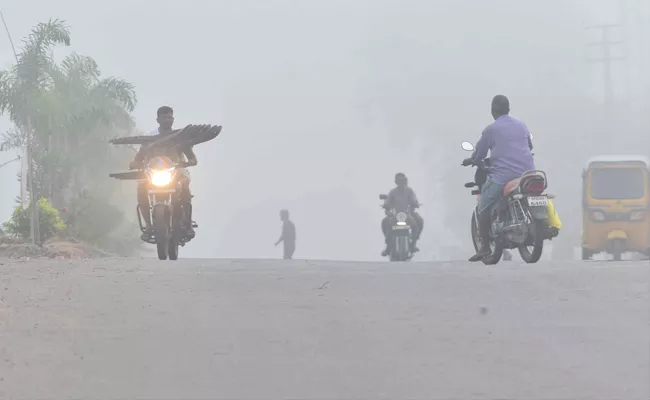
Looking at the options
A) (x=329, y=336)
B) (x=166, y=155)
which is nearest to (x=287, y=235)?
(x=166, y=155)

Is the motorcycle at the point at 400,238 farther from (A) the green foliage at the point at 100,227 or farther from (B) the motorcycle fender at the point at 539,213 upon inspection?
(A) the green foliage at the point at 100,227

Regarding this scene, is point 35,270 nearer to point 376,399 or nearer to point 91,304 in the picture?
point 91,304

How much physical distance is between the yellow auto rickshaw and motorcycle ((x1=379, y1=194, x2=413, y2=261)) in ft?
21.3

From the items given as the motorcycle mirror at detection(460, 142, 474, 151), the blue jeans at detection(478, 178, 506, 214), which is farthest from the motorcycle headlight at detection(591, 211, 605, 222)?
the motorcycle mirror at detection(460, 142, 474, 151)

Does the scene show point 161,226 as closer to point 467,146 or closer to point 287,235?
point 467,146

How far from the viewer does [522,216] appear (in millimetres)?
A: 12750

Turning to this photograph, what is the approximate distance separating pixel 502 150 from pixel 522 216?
0.82m

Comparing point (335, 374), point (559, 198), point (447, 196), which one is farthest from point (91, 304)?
point (447, 196)

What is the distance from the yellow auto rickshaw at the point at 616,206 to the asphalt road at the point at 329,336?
43.2 ft

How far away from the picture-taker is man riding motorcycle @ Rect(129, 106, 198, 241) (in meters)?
14.1

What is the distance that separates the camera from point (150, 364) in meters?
7.21

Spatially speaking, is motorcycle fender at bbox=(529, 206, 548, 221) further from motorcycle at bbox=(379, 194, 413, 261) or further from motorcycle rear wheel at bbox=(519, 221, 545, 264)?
motorcycle at bbox=(379, 194, 413, 261)

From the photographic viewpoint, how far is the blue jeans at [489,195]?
43.1 feet

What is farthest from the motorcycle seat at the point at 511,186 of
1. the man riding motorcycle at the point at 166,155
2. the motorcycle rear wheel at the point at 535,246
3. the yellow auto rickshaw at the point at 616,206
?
the yellow auto rickshaw at the point at 616,206
